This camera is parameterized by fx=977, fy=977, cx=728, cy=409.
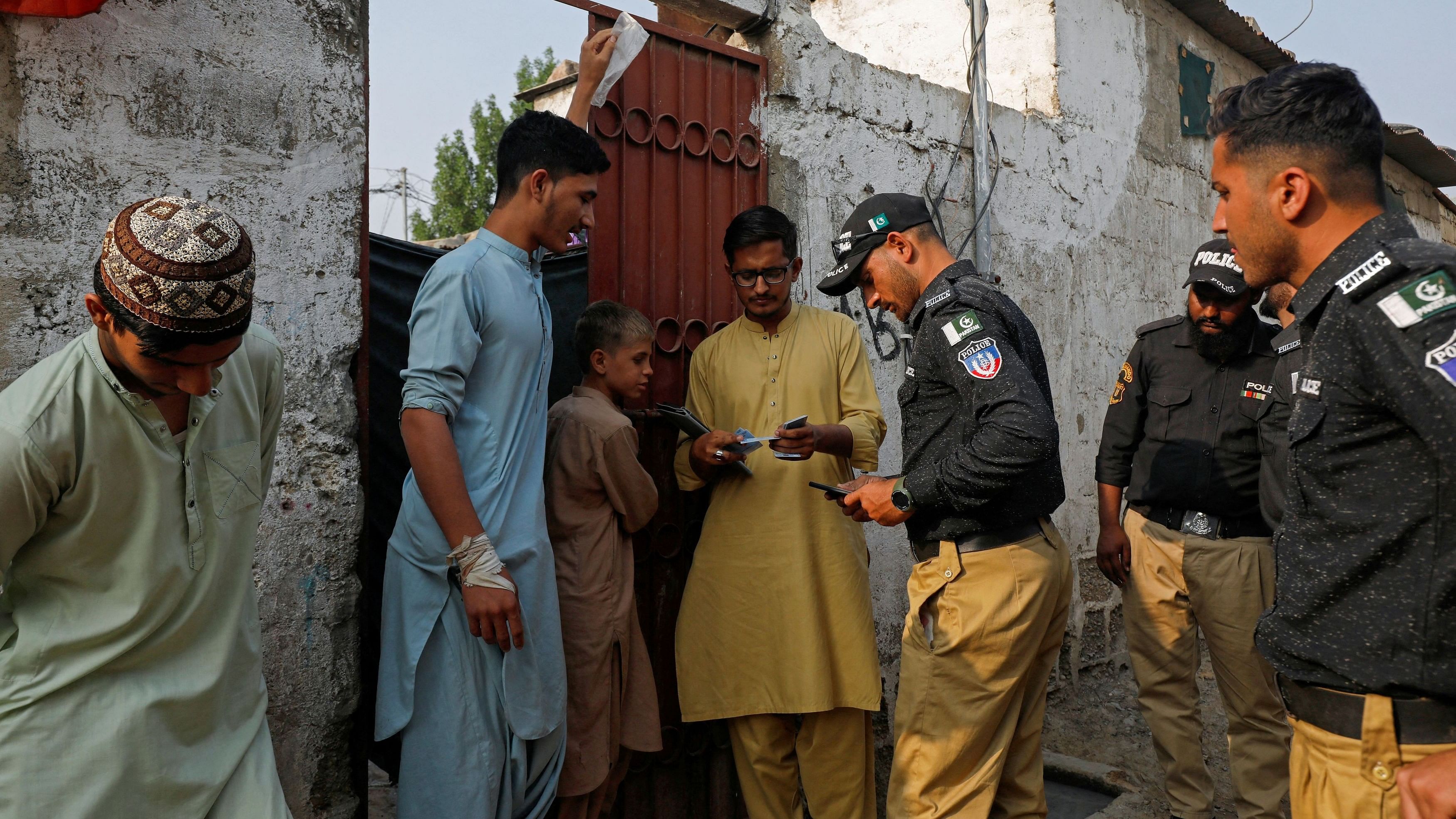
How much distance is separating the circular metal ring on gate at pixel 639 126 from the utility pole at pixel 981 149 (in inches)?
72.9

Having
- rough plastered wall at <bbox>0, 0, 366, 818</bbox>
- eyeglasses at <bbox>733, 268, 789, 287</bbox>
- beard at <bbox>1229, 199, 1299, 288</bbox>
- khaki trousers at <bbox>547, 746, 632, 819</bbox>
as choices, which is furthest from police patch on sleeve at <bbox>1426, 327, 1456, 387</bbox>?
rough plastered wall at <bbox>0, 0, 366, 818</bbox>

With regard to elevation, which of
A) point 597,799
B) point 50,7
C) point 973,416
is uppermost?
point 50,7

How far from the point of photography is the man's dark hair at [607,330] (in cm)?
281

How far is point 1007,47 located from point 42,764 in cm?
529

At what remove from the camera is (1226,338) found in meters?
3.57

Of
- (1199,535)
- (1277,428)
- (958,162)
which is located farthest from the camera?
(958,162)

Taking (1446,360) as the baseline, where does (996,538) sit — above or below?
below

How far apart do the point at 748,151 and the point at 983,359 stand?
1.59 m

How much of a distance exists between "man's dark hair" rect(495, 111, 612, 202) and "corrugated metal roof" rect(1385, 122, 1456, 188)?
289 inches

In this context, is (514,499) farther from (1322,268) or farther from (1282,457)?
(1282,457)

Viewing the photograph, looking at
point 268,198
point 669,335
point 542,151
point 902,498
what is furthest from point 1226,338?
point 268,198

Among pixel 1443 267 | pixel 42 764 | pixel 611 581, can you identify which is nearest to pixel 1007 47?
pixel 611 581

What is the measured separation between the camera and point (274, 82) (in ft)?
7.63

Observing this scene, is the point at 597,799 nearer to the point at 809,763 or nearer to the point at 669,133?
the point at 809,763
